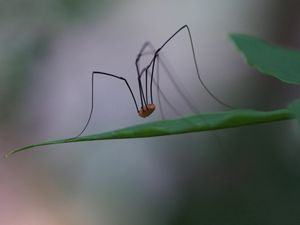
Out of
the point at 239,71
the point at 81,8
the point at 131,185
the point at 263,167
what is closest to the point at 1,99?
the point at 81,8

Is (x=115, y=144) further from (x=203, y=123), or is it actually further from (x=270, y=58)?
(x=203, y=123)

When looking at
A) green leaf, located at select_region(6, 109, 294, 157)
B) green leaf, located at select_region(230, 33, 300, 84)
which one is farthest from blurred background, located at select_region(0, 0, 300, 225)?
green leaf, located at select_region(6, 109, 294, 157)

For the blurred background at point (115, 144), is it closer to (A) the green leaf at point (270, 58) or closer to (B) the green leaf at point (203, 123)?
(A) the green leaf at point (270, 58)

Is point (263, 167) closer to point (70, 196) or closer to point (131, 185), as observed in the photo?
point (131, 185)

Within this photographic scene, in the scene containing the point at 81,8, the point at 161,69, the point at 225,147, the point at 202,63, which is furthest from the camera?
the point at 202,63

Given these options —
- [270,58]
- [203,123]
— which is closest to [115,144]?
[270,58]

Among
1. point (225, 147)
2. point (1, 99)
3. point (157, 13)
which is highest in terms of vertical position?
point (157, 13)

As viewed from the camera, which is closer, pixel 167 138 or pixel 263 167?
pixel 263 167

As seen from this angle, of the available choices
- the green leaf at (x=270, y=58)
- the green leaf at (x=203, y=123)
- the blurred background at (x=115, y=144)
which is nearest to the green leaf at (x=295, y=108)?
the green leaf at (x=203, y=123)
